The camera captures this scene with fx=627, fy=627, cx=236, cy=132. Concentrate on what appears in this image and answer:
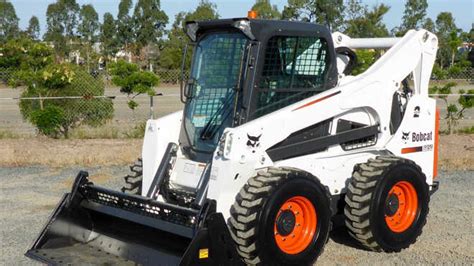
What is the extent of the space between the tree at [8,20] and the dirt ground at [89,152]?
66.9 meters

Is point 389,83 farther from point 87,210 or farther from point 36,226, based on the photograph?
point 36,226

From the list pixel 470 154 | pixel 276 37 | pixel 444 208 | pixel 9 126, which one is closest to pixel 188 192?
pixel 276 37

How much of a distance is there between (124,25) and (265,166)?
56.5 meters

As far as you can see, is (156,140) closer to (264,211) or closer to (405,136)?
(264,211)

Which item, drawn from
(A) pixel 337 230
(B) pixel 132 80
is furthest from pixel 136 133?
(A) pixel 337 230

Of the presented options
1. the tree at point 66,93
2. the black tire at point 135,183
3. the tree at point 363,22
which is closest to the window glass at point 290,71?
the black tire at point 135,183

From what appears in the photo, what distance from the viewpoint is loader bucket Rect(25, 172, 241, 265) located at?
501 cm

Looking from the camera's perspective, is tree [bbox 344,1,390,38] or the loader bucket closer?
the loader bucket

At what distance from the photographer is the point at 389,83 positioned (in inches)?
266

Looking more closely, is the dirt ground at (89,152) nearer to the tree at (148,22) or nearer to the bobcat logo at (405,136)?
the bobcat logo at (405,136)

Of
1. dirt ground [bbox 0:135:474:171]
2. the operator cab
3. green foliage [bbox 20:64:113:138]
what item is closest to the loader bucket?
the operator cab

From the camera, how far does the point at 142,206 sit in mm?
5660

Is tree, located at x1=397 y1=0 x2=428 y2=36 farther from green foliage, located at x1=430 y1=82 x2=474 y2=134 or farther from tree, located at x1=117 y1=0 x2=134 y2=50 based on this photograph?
green foliage, located at x1=430 y1=82 x2=474 y2=134

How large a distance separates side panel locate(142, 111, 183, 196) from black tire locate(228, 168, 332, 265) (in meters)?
1.43
